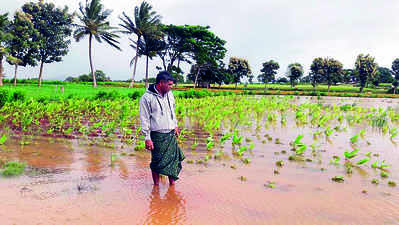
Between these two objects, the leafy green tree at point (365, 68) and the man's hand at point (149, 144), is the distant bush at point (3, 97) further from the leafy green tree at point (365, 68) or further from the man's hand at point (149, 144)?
the leafy green tree at point (365, 68)

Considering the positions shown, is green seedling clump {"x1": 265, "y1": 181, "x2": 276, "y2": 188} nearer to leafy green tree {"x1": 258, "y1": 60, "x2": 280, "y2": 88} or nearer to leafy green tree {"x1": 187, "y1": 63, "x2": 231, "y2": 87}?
leafy green tree {"x1": 187, "y1": 63, "x2": 231, "y2": 87}

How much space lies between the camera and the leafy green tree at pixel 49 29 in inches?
1252

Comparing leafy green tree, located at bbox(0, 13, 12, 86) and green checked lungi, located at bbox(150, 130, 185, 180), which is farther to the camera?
leafy green tree, located at bbox(0, 13, 12, 86)

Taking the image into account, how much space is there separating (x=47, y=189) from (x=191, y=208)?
69.7 inches

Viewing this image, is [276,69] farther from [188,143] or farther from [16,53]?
[188,143]

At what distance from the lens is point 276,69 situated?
223ft

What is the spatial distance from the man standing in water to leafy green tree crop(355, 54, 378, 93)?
174 feet

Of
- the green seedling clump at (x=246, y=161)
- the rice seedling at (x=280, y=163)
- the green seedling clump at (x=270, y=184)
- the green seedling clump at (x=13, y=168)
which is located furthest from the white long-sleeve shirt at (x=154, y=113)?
the rice seedling at (x=280, y=163)

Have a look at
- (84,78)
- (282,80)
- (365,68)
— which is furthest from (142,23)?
(282,80)

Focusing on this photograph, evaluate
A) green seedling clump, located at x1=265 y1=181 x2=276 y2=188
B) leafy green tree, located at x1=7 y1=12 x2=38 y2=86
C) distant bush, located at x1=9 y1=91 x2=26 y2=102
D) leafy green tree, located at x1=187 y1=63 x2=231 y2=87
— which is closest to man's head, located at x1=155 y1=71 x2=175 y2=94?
green seedling clump, located at x1=265 y1=181 x2=276 y2=188

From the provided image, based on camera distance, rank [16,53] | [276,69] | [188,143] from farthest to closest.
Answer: [276,69] → [16,53] → [188,143]

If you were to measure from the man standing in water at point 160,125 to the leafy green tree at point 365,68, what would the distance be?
5290cm

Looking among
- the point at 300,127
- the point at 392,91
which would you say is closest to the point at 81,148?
the point at 300,127

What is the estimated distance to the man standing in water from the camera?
331cm
